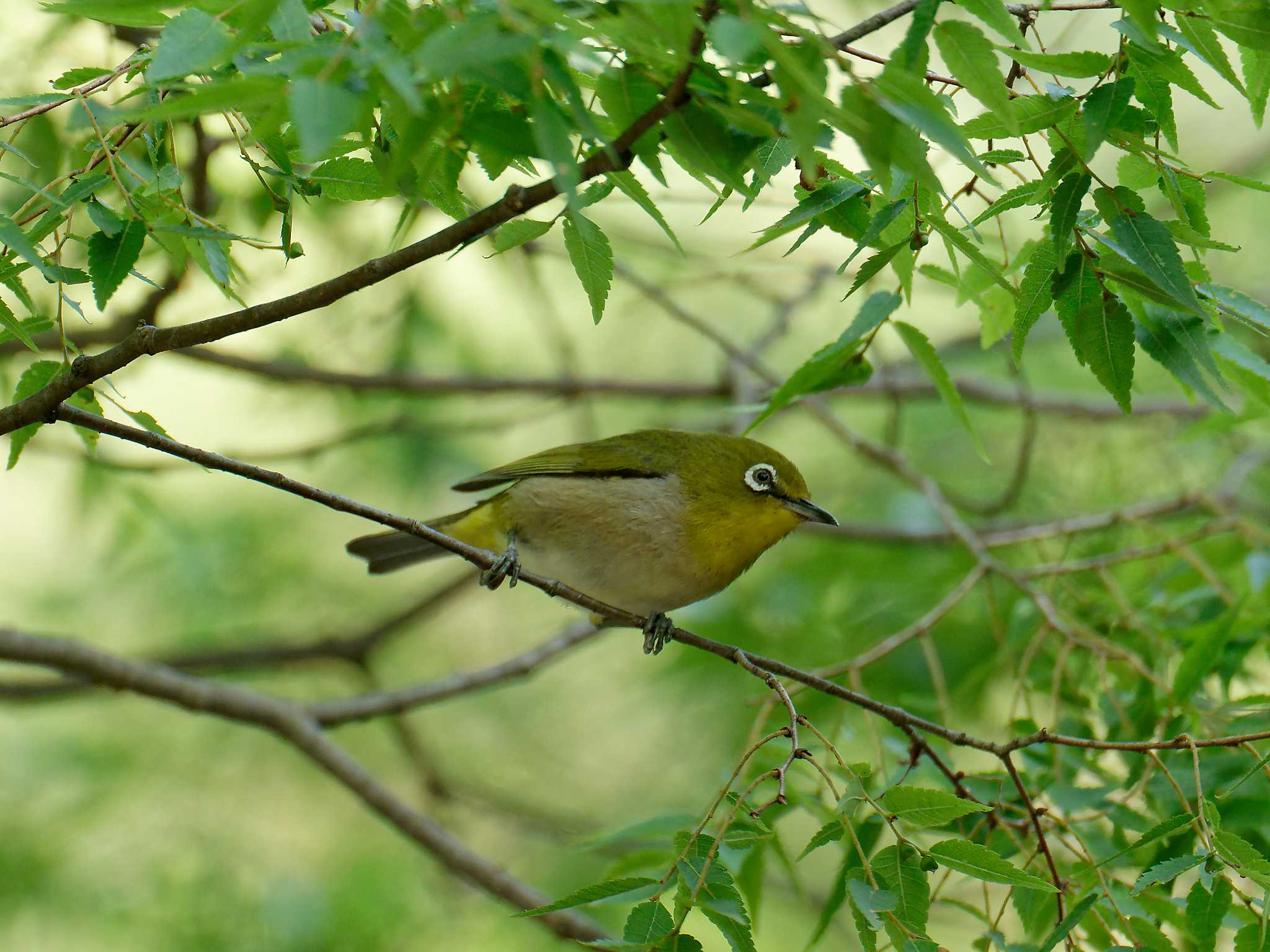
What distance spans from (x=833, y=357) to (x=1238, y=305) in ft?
4.56

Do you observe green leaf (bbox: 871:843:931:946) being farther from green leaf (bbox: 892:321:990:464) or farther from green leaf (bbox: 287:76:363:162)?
green leaf (bbox: 287:76:363:162)

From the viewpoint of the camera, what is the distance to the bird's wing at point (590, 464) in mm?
5664

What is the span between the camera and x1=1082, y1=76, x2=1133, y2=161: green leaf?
2.54m

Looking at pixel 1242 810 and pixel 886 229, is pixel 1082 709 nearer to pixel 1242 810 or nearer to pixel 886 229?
pixel 1242 810

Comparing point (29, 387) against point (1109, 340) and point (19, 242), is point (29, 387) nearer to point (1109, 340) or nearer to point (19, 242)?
point (19, 242)

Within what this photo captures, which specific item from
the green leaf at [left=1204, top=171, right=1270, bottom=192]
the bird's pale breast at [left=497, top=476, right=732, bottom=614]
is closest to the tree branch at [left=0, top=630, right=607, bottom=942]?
the bird's pale breast at [left=497, top=476, right=732, bottom=614]

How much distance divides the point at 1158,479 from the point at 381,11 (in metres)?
8.04

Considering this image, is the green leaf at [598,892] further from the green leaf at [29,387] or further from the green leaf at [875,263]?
the green leaf at [29,387]

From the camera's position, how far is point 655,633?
16.9 feet

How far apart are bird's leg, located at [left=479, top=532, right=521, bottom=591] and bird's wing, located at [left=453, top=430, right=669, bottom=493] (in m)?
0.30

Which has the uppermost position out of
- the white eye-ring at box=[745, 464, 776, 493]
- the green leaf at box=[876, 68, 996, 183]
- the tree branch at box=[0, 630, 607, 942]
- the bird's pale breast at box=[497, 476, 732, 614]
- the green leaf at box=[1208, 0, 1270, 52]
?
the green leaf at box=[1208, 0, 1270, 52]

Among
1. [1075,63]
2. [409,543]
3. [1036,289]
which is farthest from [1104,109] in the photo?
[409,543]

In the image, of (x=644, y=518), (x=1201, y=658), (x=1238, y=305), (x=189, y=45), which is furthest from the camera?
(x=644, y=518)

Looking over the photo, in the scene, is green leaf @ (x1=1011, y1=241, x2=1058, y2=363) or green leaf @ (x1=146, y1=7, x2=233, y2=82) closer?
green leaf @ (x1=146, y1=7, x2=233, y2=82)
